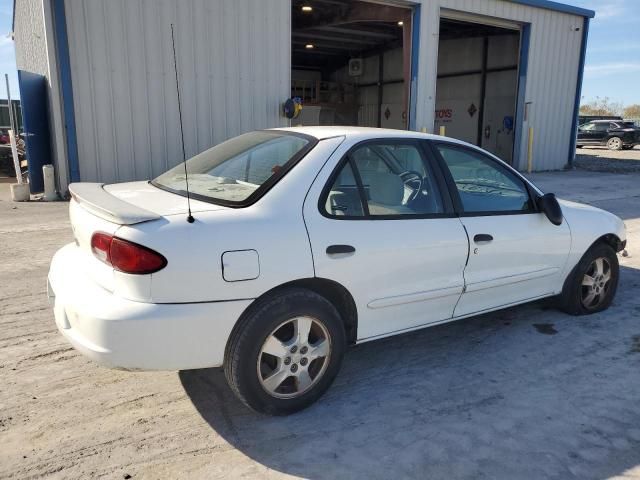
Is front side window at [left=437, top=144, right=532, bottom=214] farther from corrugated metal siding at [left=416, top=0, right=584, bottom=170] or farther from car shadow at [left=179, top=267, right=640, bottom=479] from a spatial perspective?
corrugated metal siding at [left=416, top=0, right=584, bottom=170]

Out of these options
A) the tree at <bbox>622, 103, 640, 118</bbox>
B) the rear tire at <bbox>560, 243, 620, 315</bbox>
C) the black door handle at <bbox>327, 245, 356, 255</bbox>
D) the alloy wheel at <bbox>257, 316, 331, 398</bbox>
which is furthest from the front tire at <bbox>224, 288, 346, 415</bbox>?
the tree at <bbox>622, 103, 640, 118</bbox>

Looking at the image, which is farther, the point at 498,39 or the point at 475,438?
the point at 498,39

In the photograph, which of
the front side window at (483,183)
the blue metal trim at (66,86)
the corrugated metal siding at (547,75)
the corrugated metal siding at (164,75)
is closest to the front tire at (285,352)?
the front side window at (483,183)

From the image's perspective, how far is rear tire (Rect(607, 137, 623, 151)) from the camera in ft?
94.6

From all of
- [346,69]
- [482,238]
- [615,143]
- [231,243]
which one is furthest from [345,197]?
[615,143]

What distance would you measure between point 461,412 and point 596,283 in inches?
88.7

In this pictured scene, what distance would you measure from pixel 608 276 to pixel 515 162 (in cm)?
1421

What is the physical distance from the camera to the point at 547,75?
1777cm

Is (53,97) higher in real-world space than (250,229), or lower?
higher

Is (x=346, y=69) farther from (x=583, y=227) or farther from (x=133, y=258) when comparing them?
(x=133, y=258)

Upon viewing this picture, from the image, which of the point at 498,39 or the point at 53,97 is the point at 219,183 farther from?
the point at 498,39

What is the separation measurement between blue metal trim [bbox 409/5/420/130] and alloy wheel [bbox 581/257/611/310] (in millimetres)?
10555

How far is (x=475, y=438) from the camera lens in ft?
9.21

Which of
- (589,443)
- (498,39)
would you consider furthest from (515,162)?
(589,443)
